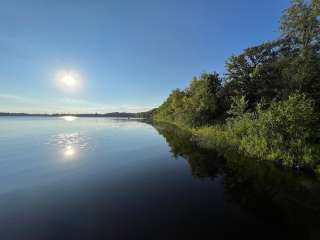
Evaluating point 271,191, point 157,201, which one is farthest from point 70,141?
point 271,191

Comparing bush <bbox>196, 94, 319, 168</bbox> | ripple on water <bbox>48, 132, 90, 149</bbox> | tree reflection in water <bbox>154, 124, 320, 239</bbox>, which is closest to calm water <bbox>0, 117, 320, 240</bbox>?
tree reflection in water <bbox>154, 124, 320, 239</bbox>

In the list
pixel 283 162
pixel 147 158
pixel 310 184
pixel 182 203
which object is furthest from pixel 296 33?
pixel 182 203

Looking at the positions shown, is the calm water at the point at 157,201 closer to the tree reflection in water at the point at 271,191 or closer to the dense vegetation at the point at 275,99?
the tree reflection in water at the point at 271,191

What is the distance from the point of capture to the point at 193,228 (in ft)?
20.2

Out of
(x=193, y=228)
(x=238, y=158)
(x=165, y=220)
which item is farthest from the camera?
(x=238, y=158)

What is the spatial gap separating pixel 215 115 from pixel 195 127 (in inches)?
203

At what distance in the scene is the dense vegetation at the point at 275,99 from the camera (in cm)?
1283

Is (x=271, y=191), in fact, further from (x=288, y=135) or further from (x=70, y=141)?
(x=70, y=141)

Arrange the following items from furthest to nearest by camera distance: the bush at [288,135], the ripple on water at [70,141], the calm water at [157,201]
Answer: the ripple on water at [70,141] < the bush at [288,135] < the calm water at [157,201]

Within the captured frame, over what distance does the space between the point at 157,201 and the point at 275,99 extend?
16682mm

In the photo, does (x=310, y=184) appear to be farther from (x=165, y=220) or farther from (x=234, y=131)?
(x=234, y=131)

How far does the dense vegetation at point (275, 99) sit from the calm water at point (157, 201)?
2581mm

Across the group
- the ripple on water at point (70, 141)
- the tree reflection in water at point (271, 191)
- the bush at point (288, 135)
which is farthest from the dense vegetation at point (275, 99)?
the ripple on water at point (70, 141)

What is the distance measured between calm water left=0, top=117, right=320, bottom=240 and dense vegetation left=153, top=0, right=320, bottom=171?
258cm
